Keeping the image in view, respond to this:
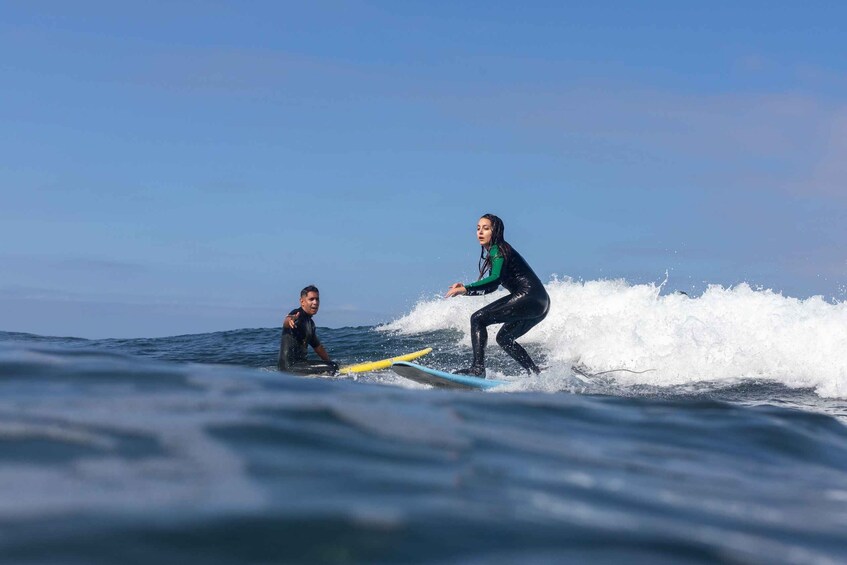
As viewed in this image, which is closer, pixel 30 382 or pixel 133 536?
pixel 133 536

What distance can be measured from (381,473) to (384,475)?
3cm

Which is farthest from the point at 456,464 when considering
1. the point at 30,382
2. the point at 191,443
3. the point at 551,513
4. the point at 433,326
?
the point at 433,326

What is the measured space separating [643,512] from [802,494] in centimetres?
117

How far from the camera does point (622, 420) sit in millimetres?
5277

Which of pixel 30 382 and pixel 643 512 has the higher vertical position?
pixel 30 382

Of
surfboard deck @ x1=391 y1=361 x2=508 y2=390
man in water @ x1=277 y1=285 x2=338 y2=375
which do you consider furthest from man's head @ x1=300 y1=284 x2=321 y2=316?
surfboard deck @ x1=391 y1=361 x2=508 y2=390

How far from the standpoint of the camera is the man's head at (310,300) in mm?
10398

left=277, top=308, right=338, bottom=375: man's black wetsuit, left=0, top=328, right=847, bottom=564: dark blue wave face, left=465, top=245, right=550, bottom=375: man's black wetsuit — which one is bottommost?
left=0, top=328, right=847, bottom=564: dark blue wave face

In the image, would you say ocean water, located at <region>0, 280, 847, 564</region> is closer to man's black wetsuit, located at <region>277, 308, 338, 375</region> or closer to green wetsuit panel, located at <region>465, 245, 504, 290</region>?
man's black wetsuit, located at <region>277, 308, 338, 375</region>

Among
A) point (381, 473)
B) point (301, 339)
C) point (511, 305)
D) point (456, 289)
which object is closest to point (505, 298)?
point (511, 305)

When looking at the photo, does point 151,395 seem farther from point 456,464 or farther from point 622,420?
point 622,420

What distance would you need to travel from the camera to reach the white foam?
15.9m

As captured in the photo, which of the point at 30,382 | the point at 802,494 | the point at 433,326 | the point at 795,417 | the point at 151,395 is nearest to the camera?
the point at 802,494

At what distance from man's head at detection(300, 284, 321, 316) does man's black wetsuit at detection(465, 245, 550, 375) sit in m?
2.10
